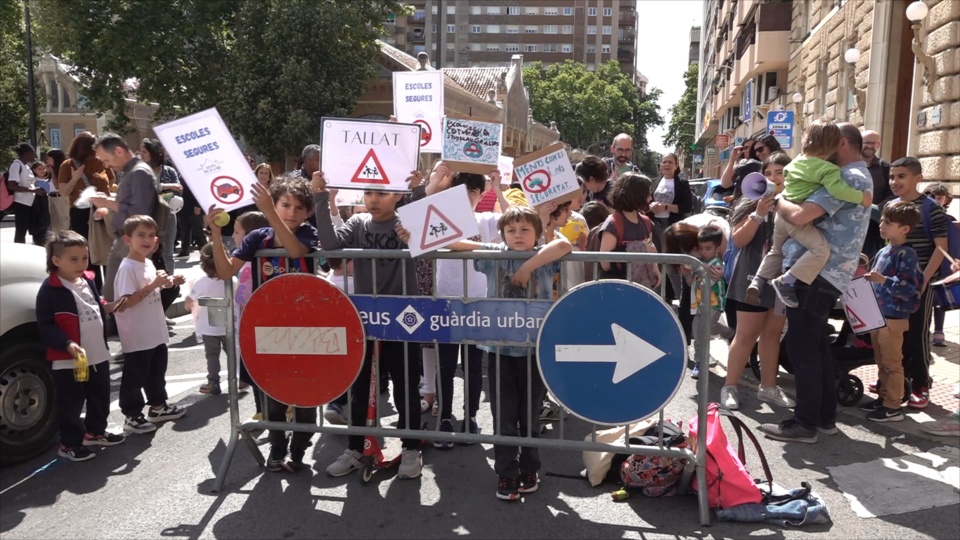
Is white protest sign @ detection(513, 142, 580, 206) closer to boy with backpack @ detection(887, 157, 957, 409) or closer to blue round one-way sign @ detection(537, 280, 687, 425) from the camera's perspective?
blue round one-way sign @ detection(537, 280, 687, 425)

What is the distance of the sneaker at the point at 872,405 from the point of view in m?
5.42

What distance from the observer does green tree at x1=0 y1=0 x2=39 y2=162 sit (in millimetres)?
35031

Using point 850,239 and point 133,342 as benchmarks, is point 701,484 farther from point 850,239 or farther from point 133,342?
point 133,342

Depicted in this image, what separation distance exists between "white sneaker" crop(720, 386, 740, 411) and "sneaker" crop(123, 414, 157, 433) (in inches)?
164

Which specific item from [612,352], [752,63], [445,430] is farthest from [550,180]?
[752,63]

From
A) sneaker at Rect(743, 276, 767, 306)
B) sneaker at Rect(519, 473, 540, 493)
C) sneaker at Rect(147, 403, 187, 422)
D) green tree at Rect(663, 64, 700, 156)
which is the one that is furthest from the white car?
green tree at Rect(663, 64, 700, 156)

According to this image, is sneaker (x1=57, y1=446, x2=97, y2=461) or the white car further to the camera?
sneaker (x1=57, y1=446, x2=97, y2=461)

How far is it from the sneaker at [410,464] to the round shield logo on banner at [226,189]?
5.82 feet

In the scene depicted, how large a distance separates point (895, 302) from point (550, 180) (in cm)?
266

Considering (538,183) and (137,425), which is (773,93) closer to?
(538,183)

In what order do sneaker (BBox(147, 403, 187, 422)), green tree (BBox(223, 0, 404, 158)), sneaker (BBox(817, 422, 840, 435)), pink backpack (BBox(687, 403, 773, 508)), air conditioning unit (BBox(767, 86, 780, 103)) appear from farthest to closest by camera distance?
air conditioning unit (BBox(767, 86, 780, 103)) → green tree (BBox(223, 0, 404, 158)) → sneaker (BBox(147, 403, 187, 422)) → sneaker (BBox(817, 422, 840, 435)) → pink backpack (BBox(687, 403, 773, 508))

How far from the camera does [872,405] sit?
18.2ft

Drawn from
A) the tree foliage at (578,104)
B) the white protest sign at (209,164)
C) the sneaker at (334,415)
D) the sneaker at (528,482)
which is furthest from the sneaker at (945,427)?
the tree foliage at (578,104)

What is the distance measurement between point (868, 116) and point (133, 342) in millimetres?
14610
